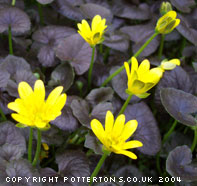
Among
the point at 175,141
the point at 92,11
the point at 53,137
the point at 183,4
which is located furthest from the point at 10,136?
the point at 183,4

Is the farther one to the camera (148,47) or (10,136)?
(148,47)

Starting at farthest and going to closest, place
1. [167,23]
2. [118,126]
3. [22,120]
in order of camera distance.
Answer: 1. [167,23]
2. [118,126]
3. [22,120]

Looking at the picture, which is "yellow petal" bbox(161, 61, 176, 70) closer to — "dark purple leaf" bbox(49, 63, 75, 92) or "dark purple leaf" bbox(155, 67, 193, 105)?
"dark purple leaf" bbox(155, 67, 193, 105)

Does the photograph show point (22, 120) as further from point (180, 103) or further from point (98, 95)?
point (180, 103)

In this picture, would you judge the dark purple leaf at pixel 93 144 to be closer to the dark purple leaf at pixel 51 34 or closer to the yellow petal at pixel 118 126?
the yellow petal at pixel 118 126

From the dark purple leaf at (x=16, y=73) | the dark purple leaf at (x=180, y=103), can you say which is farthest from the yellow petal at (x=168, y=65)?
the dark purple leaf at (x=16, y=73)

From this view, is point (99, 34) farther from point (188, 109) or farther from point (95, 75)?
point (188, 109)

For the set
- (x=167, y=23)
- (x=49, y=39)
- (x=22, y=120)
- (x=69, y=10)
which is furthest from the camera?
(x=69, y=10)
